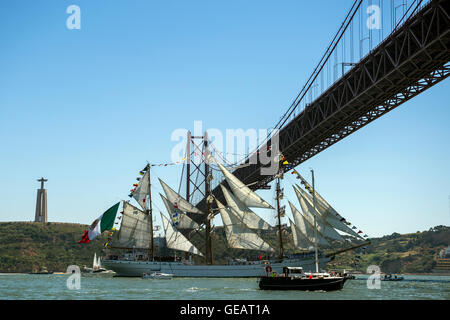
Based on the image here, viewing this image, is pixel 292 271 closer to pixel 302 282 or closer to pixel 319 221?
pixel 302 282

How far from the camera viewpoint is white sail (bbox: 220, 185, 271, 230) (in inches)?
2207

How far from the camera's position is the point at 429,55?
96.2 ft

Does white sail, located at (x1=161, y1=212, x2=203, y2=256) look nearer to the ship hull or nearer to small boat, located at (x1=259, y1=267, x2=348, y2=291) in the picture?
small boat, located at (x1=259, y1=267, x2=348, y2=291)

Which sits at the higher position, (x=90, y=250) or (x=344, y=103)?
(x=344, y=103)

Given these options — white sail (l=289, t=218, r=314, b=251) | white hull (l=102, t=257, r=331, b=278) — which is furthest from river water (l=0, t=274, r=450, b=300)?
white hull (l=102, t=257, r=331, b=278)

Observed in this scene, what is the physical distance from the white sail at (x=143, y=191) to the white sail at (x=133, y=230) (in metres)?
1.01

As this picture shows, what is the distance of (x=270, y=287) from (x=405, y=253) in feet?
324

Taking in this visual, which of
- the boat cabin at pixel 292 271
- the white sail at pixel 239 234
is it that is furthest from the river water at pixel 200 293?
the white sail at pixel 239 234

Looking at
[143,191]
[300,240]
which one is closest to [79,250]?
[143,191]

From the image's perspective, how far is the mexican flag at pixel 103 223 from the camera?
1927 inches

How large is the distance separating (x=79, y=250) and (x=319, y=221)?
66839 millimetres

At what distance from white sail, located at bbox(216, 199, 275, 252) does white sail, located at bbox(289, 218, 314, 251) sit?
14.2 feet
